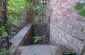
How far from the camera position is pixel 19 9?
8.19m

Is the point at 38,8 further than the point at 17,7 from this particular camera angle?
No

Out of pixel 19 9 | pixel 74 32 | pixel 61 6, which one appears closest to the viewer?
pixel 74 32

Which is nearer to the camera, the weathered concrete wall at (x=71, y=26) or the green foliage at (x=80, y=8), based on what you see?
the green foliage at (x=80, y=8)

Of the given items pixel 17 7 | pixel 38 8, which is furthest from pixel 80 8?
pixel 17 7

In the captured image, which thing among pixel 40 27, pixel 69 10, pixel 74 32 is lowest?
pixel 40 27

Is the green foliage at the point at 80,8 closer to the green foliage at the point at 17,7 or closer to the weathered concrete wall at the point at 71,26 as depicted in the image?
the weathered concrete wall at the point at 71,26

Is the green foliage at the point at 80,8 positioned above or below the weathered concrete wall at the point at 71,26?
above

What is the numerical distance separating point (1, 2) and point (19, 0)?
4409 millimetres

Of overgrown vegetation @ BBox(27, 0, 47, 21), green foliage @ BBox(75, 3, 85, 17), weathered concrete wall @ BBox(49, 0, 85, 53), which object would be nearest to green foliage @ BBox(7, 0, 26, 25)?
overgrown vegetation @ BBox(27, 0, 47, 21)

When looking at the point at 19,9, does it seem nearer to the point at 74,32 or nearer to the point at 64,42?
the point at 64,42

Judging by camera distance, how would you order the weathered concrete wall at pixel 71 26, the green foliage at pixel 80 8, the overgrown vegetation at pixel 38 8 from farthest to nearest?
the overgrown vegetation at pixel 38 8
the weathered concrete wall at pixel 71 26
the green foliage at pixel 80 8

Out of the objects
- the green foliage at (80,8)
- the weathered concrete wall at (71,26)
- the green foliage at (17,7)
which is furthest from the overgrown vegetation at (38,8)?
the green foliage at (80,8)

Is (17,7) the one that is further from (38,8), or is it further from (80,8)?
(80,8)

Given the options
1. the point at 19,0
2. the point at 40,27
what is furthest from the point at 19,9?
the point at 40,27
